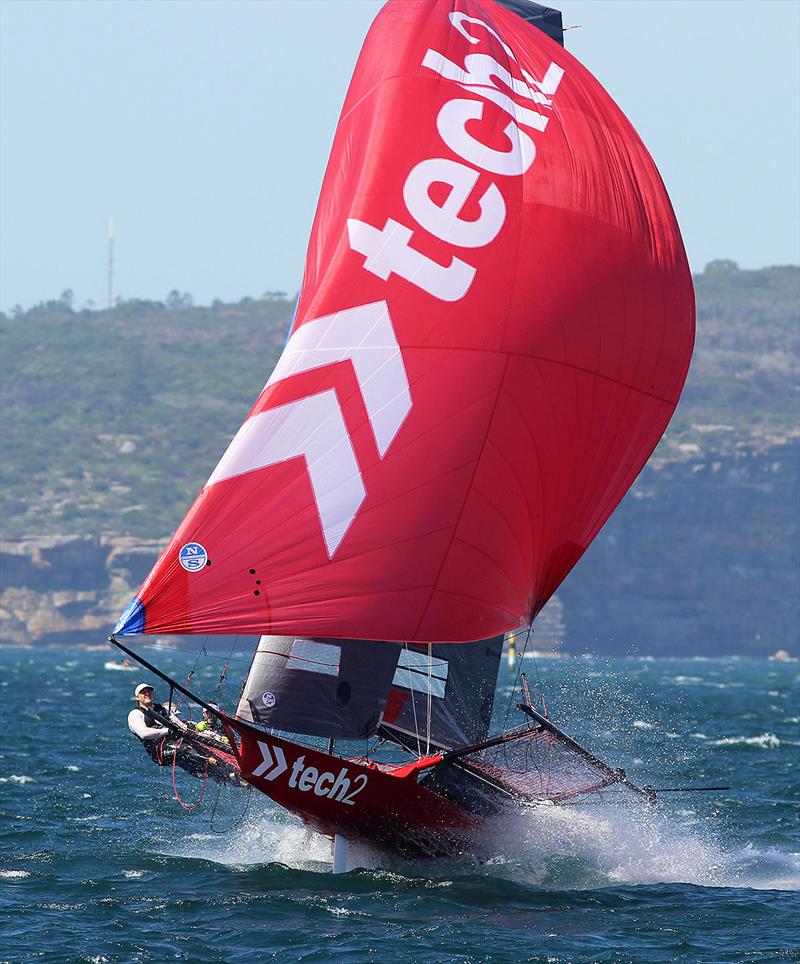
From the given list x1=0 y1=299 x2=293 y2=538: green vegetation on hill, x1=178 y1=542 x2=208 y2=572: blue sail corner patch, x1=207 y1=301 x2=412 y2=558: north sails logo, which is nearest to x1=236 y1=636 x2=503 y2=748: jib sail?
x1=207 y1=301 x2=412 y2=558: north sails logo

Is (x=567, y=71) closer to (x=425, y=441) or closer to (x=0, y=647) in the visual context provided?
(x=425, y=441)

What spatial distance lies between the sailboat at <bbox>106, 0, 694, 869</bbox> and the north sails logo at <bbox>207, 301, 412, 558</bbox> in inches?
0.9

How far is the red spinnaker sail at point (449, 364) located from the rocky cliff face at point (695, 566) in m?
119

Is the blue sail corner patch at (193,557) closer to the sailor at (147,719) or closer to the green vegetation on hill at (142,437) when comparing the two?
the sailor at (147,719)

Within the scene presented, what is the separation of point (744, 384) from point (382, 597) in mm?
179506

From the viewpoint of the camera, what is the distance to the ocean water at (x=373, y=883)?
14414 mm

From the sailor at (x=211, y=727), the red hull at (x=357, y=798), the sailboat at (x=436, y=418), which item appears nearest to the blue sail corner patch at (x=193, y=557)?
the sailboat at (x=436, y=418)

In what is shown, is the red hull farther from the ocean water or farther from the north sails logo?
the north sails logo

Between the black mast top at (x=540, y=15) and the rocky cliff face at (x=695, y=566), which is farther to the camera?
the rocky cliff face at (x=695, y=566)

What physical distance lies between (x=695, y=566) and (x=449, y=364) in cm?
12873

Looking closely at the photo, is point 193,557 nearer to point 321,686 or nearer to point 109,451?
point 321,686

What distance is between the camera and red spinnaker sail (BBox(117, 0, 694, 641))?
16.0 metres

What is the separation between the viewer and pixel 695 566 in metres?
143

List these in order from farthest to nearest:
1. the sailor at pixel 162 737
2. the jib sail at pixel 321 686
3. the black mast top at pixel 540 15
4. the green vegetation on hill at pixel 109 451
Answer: the green vegetation on hill at pixel 109 451
the black mast top at pixel 540 15
the sailor at pixel 162 737
the jib sail at pixel 321 686
